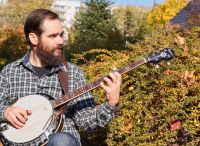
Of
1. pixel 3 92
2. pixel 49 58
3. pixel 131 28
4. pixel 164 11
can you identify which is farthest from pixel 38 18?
pixel 164 11

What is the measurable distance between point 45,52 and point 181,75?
3.15ft

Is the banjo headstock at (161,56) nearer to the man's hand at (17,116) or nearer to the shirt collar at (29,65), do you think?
the shirt collar at (29,65)

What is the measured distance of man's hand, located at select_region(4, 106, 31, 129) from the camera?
11.1 ft

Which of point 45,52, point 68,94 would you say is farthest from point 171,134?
point 45,52

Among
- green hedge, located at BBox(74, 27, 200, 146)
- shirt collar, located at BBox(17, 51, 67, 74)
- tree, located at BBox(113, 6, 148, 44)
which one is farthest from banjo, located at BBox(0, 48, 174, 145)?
tree, located at BBox(113, 6, 148, 44)

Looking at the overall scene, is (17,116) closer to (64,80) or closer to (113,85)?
(64,80)

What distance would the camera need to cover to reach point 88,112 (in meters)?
3.48

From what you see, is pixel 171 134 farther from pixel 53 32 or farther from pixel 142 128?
pixel 53 32

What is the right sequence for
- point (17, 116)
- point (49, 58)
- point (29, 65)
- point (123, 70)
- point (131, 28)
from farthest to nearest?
point (131, 28)
point (29, 65)
point (49, 58)
point (17, 116)
point (123, 70)

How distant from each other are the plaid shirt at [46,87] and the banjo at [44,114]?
11 centimetres

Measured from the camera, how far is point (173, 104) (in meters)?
3.49

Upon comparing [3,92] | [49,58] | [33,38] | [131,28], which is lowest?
[131,28]

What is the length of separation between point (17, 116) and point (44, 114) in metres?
0.17

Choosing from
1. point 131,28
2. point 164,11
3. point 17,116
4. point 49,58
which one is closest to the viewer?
point 17,116
